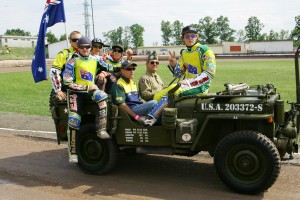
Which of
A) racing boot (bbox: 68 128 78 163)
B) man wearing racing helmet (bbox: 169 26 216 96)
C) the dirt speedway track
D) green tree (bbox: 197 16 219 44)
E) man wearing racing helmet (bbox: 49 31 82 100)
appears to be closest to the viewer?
the dirt speedway track

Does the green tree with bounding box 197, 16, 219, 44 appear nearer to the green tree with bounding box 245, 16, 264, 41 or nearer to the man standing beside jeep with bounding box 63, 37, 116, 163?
the green tree with bounding box 245, 16, 264, 41

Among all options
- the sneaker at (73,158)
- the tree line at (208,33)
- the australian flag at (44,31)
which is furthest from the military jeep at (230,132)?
the tree line at (208,33)

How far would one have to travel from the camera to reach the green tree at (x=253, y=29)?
12962 centimetres

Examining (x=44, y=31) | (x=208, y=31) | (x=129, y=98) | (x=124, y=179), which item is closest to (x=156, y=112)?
(x=129, y=98)

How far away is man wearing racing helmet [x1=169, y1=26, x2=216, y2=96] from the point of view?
530 cm

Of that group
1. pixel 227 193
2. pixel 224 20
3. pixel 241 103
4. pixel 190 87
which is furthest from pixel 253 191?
pixel 224 20

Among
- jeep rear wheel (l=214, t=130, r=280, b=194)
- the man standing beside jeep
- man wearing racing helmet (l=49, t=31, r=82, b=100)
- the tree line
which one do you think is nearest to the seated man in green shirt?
the man standing beside jeep

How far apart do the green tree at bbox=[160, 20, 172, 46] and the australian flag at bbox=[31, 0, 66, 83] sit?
420ft

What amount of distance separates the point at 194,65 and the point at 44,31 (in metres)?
3.33

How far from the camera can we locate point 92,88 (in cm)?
550

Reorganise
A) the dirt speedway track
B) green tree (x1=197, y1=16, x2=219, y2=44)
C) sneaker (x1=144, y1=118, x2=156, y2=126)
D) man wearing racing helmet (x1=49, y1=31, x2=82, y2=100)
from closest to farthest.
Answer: the dirt speedway track → sneaker (x1=144, y1=118, x2=156, y2=126) → man wearing racing helmet (x1=49, y1=31, x2=82, y2=100) → green tree (x1=197, y1=16, x2=219, y2=44)

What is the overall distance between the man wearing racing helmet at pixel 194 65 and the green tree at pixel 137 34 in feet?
419

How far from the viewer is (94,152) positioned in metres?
5.71

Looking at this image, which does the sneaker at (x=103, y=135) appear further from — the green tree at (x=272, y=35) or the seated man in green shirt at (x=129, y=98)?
the green tree at (x=272, y=35)
